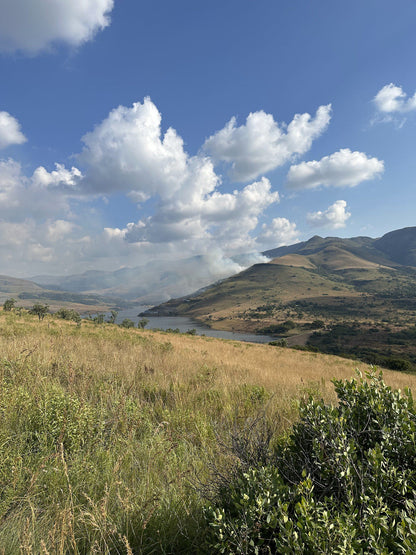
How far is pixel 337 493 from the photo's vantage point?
7.55 feet

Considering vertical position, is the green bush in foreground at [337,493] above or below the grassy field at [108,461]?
above

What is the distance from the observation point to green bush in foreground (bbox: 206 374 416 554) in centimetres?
168

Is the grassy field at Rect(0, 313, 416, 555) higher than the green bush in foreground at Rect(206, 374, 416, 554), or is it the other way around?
the green bush in foreground at Rect(206, 374, 416, 554)

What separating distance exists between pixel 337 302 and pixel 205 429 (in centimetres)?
20091

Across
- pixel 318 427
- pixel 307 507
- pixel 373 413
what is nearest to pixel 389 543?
pixel 307 507

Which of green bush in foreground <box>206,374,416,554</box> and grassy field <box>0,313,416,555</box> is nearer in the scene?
green bush in foreground <box>206,374,416,554</box>

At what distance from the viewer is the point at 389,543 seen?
66.5 inches

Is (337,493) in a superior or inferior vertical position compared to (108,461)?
superior

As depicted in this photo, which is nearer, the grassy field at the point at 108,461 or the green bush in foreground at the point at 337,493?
the green bush in foreground at the point at 337,493

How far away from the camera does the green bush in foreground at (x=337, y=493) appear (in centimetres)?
168

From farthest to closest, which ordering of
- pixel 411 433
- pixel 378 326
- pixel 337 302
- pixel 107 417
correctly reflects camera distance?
pixel 337 302, pixel 378 326, pixel 107 417, pixel 411 433

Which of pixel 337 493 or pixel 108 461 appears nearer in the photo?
pixel 337 493

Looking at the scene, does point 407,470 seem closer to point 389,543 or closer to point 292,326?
point 389,543

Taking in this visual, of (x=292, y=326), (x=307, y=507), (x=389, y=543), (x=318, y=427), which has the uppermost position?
(x=318, y=427)
